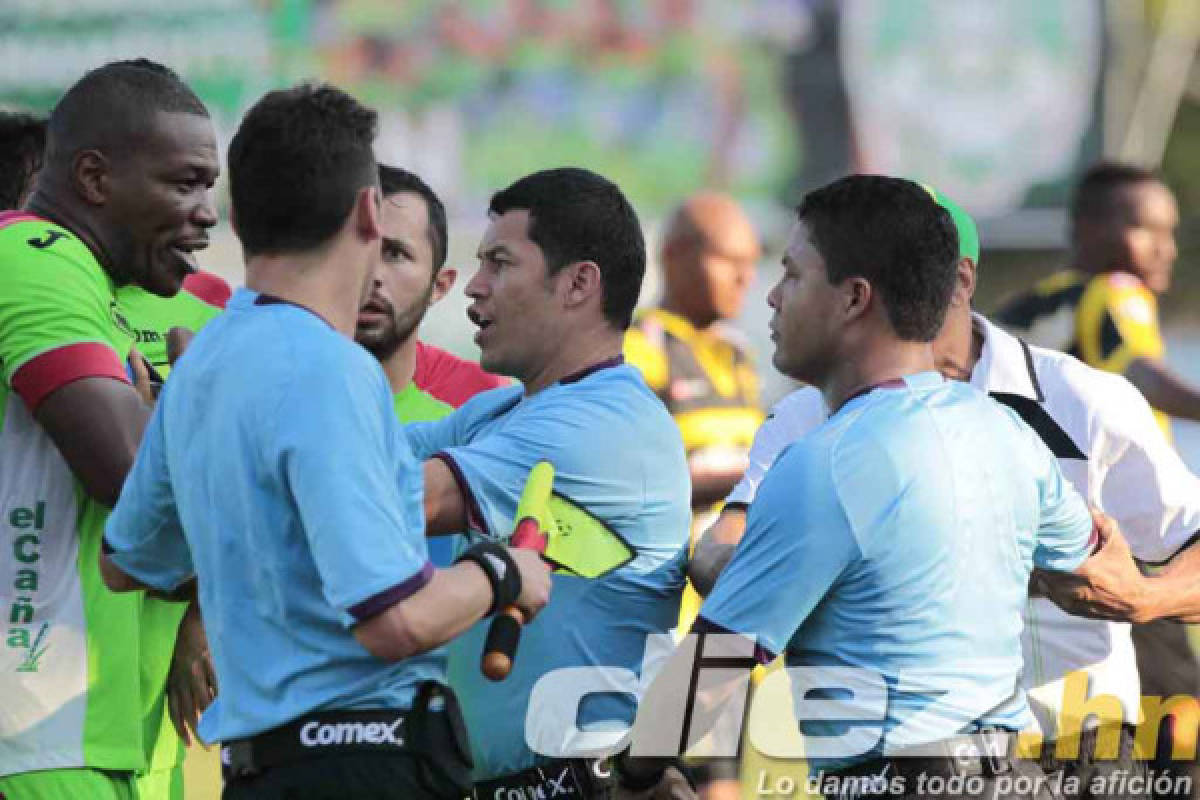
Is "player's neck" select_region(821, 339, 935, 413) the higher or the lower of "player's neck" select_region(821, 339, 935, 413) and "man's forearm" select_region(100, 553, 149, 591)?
the higher

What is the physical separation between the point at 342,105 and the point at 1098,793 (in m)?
2.78

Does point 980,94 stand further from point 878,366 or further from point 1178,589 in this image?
point 878,366

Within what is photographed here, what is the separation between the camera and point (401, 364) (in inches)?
209

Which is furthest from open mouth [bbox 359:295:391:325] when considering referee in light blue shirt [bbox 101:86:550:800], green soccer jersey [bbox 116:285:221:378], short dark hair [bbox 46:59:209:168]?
referee in light blue shirt [bbox 101:86:550:800]

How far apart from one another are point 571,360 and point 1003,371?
103 cm

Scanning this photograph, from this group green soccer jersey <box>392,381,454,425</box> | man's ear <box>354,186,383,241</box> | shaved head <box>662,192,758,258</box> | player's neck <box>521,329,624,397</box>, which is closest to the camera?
man's ear <box>354,186,383,241</box>

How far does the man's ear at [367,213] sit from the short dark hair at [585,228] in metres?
1.11

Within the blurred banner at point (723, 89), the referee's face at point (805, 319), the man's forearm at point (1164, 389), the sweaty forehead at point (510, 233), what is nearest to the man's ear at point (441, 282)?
the sweaty forehead at point (510, 233)

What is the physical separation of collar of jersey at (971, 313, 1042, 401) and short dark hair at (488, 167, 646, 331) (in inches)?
32.7

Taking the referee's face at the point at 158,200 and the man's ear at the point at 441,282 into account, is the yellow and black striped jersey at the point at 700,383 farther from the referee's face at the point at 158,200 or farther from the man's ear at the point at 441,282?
the referee's face at the point at 158,200

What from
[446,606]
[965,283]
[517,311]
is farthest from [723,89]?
[446,606]

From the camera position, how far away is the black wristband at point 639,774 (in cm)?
409

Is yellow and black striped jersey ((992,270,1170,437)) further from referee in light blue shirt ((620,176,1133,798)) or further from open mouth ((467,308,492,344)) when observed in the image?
referee in light blue shirt ((620,176,1133,798))

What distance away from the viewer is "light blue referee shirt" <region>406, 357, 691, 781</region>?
4203 mm
